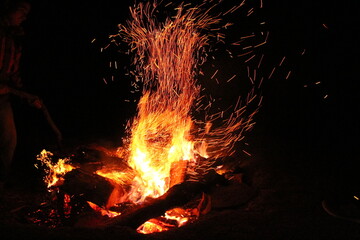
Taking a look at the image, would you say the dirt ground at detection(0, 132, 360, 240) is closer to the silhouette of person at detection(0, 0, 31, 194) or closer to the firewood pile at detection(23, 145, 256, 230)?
the firewood pile at detection(23, 145, 256, 230)

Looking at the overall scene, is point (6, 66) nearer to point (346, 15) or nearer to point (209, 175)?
point (209, 175)

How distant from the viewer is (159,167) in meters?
5.94

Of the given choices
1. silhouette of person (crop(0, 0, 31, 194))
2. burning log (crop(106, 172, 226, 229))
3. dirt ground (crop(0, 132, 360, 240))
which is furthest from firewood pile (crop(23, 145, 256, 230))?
silhouette of person (crop(0, 0, 31, 194))

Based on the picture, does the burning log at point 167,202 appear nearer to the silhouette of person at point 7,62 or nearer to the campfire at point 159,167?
the campfire at point 159,167

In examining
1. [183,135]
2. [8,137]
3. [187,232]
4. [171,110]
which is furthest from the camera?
[171,110]

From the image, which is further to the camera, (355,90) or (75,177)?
(355,90)

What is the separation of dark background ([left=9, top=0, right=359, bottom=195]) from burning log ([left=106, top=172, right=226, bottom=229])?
5.45 feet

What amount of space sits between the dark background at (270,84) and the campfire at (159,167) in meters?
0.94

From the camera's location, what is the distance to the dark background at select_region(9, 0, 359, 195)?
22.4 ft

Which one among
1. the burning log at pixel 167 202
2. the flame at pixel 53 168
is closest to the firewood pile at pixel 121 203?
the burning log at pixel 167 202

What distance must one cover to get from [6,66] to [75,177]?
207cm

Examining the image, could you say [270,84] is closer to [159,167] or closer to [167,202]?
[159,167]

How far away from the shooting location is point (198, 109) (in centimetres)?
1095

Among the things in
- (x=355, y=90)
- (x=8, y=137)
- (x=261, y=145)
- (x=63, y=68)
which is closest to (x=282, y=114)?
(x=355, y=90)
